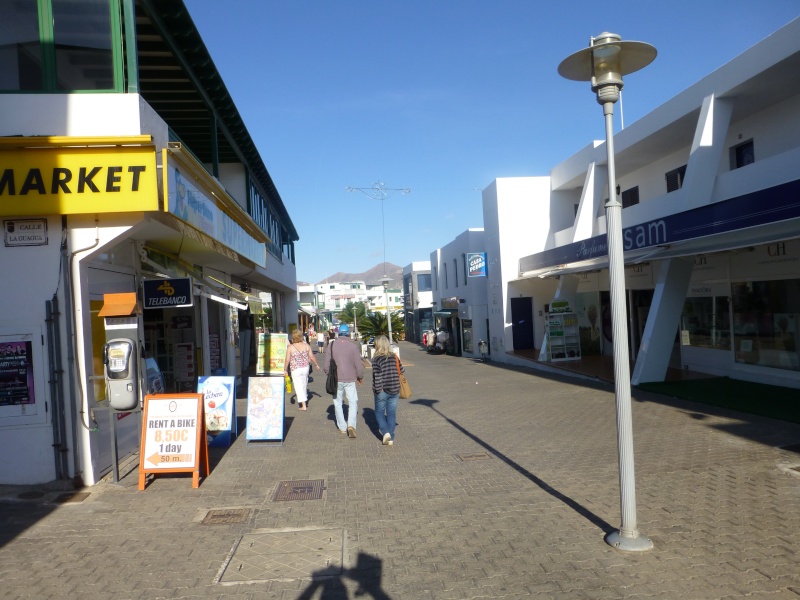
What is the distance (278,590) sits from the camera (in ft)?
14.1

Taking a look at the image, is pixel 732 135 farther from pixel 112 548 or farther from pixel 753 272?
pixel 112 548

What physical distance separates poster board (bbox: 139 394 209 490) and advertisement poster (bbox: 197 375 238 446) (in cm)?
→ 193

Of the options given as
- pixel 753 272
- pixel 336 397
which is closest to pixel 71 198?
pixel 336 397

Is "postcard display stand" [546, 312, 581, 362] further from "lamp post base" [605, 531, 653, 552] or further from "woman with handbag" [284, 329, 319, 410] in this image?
"lamp post base" [605, 531, 653, 552]

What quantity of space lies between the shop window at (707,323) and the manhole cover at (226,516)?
40.3 feet

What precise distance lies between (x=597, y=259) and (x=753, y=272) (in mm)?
4262

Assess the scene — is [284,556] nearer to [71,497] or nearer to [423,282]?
[71,497]

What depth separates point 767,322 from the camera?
13.2 meters

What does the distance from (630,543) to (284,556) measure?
2657 mm

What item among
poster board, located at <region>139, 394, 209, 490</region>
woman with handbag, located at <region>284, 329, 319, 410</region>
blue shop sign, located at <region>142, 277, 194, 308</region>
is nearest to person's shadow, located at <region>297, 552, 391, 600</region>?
poster board, located at <region>139, 394, 209, 490</region>

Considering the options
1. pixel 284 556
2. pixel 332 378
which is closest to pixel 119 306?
pixel 332 378

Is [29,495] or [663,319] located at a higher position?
[663,319]

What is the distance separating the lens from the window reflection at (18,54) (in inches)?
279

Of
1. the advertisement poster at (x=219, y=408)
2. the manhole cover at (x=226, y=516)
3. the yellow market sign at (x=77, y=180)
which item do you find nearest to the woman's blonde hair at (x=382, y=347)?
the advertisement poster at (x=219, y=408)
